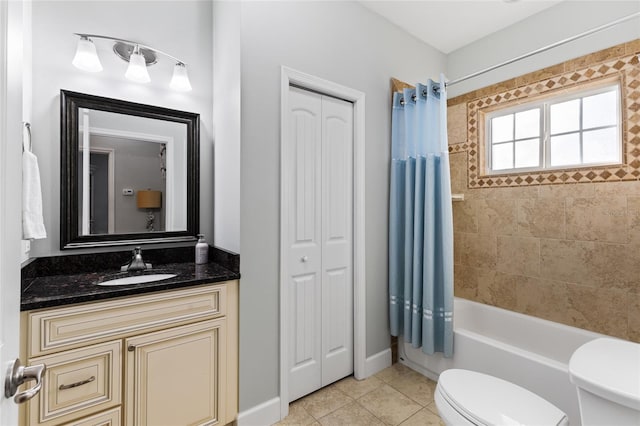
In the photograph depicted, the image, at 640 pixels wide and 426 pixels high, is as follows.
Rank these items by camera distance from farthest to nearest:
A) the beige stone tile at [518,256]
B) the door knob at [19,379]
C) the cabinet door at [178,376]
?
the beige stone tile at [518,256], the cabinet door at [178,376], the door knob at [19,379]

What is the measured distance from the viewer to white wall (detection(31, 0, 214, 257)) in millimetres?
1571

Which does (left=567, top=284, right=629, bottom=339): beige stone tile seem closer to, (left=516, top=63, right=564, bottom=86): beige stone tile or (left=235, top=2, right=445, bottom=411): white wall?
(left=235, top=2, right=445, bottom=411): white wall

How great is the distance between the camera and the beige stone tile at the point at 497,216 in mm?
2449

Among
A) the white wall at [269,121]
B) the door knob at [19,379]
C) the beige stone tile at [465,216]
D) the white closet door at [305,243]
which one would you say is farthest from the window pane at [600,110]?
the door knob at [19,379]

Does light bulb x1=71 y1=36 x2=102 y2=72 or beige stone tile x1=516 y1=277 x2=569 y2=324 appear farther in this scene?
beige stone tile x1=516 y1=277 x2=569 y2=324

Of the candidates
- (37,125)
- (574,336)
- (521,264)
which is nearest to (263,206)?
(37,125)

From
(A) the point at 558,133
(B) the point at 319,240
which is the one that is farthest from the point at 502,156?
(B) the point at 319,240

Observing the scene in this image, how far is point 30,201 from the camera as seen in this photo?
131cm

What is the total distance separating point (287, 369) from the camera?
1825mm

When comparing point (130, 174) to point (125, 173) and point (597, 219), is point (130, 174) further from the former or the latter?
point (597, 219)

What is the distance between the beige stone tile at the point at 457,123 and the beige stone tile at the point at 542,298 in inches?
52.8

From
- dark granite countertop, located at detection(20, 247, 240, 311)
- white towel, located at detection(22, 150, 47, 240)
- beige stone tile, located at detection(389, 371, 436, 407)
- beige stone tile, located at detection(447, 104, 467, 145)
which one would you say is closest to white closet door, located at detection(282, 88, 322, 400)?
dark granite countertop, located at detection(20, 247, 240, 311)

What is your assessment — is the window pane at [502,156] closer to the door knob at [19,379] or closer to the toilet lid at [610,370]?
the toilet lid at [610,370]

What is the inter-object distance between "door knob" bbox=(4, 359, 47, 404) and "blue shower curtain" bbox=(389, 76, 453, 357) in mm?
1977
